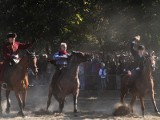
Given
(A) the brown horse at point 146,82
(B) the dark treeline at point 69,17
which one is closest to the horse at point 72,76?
(A) the brown horse at point 146,82

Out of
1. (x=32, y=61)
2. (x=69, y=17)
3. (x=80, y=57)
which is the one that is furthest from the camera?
(x=69, y=17)

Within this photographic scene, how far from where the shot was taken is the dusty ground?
14969 mm

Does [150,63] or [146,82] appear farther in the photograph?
[146,82]

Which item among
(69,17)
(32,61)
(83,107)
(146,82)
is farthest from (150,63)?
(69,17)

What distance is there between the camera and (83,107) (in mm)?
18609

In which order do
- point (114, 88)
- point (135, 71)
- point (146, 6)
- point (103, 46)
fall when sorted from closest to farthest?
point (135, 71) < point (146, 6) < point (114, 88) < point (103, 46)

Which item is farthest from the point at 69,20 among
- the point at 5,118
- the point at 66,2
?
the point at 5,118

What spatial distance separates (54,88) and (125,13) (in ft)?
29.9

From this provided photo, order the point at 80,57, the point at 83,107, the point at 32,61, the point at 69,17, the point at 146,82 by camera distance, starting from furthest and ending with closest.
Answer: the point at 69,17 → the point at 83,107 → the point at 80,57 → the point at 146,82 → the point at 32,61

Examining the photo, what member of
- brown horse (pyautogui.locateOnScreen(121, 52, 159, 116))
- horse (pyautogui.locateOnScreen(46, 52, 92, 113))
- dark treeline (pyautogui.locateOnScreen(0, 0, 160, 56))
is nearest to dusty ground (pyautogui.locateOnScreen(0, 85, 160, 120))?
brown horse (pyautogui.locateOnScreen(121, 52, 159, 116))

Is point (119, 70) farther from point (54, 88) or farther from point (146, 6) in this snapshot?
point (54, 88)

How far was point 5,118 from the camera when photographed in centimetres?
1471

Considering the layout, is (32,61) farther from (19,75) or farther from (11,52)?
(11,52)

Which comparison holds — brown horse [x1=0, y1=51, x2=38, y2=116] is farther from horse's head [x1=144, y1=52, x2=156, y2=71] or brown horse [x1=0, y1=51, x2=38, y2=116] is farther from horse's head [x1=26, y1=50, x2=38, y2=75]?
horse's head [x1=144, y1=52, x2=156, y2=71]
